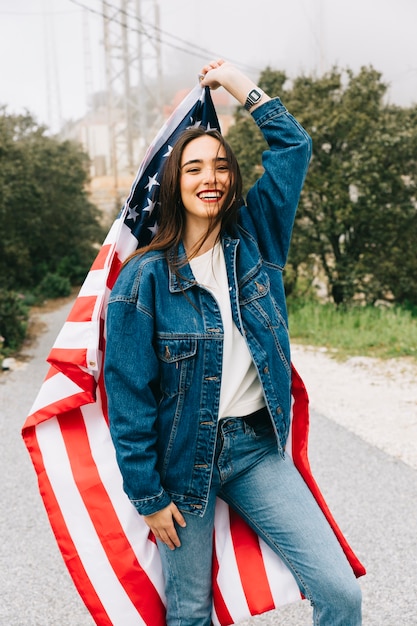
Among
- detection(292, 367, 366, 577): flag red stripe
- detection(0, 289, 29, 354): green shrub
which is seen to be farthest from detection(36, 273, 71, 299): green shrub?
detection(292, 367, 366, 577): flag red stripe

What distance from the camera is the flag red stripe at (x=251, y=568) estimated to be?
2.10 meters

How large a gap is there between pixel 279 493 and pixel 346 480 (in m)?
2.91

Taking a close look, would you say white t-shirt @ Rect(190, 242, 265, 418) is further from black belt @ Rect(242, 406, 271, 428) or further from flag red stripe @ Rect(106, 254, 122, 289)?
flag red stripe @ Rect(106, 254, 122, 289)

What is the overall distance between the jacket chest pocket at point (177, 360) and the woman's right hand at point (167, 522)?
36 centimetres

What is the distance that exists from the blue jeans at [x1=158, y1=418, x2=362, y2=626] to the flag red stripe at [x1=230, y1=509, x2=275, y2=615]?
15 centimetres

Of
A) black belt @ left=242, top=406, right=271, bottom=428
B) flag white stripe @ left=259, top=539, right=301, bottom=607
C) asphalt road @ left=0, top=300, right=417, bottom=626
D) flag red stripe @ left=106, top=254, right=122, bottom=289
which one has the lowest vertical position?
asphalt road @ left=0, top=300, right=417, bottom=626

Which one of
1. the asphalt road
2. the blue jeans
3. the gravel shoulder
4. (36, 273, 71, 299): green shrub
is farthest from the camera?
(36, 273, 71, 299): green shrub

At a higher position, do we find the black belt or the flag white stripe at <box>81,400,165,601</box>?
the black belt

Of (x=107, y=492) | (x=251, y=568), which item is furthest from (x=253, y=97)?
(x=251, y=568)

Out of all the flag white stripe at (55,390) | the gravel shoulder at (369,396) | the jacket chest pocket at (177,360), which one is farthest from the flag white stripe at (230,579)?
the gravel shoulder at (369,396)

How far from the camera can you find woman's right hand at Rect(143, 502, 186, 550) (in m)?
1.88

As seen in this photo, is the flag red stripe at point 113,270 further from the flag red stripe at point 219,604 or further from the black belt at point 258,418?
the flag red stripe at point 219,604

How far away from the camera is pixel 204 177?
1968 millimetres

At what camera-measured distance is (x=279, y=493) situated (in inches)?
75.1
